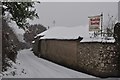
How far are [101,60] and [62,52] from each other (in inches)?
332

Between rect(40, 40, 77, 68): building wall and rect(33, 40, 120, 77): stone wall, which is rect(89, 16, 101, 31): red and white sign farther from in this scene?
rect(40, 40, 77, 68): building wall

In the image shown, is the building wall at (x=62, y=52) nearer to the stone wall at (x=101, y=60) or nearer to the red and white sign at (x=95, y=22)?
the red and white sign at (x=95, y=22)

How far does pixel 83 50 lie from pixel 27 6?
16.9 feet

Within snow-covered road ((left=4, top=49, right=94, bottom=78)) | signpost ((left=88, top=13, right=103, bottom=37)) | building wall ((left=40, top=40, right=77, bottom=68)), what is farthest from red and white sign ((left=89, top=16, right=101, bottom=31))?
snow-covered road ((left=4, top=49, right=94, bottom=78))

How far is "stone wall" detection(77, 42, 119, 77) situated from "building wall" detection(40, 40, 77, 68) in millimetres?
2612

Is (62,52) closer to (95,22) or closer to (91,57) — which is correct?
(95,22)

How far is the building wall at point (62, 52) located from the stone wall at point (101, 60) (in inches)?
103

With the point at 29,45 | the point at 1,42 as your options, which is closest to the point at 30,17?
the point at 1,42

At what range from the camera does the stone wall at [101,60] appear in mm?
15633

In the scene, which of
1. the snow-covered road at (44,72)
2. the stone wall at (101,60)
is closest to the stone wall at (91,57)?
the stone wall at (101,60)

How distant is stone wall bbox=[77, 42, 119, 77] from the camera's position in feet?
51.3

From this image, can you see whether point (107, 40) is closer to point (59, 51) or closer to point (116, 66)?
point (116, 66)

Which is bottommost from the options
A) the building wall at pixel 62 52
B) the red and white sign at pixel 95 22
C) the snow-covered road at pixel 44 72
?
the snow-covered road at pixel 44 72

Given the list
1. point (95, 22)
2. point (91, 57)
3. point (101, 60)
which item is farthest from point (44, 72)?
point (95, 22)
